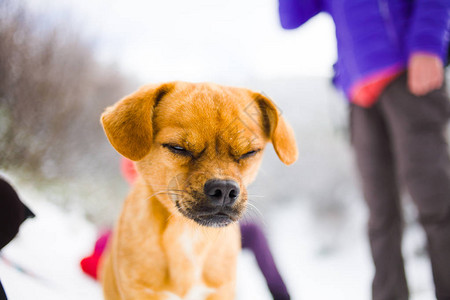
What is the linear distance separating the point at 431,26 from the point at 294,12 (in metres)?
0.34

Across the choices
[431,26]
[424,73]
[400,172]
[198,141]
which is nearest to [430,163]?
[400,172]

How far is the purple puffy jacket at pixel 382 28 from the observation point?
786 mm

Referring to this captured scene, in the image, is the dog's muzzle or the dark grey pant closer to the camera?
the dog's muzzle

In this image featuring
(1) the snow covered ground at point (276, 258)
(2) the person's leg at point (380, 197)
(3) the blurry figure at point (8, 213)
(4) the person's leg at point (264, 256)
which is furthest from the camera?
(2) the person's leg at point (380, 197)

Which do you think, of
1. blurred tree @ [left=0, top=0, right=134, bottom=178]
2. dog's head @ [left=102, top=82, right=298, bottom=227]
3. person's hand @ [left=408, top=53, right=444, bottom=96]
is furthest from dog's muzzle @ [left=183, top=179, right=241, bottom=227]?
person's hand @ [left=408, top=53, right=444, bottom=96]

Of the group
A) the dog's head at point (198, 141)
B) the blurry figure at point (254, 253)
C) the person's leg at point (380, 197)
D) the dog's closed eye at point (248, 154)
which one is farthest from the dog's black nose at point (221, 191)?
the person's leg at point (380, 197)

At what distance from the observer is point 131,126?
0.66 meters

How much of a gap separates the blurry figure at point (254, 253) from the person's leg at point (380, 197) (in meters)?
0.36

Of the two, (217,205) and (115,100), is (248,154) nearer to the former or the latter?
(217,205)

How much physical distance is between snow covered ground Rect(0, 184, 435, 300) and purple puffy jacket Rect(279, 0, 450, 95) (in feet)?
2.11

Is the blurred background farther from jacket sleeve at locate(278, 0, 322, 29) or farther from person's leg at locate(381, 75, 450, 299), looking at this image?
person's leg at locate(381, 75, 450, 299)

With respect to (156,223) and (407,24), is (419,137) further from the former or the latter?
(156,223)

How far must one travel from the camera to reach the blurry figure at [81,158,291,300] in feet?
2.75

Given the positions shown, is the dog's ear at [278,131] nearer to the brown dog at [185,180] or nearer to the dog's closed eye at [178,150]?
the brown dog at [185,180]
